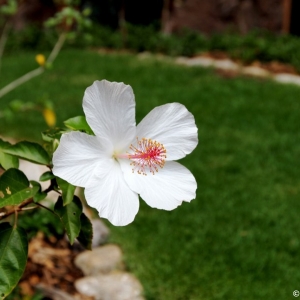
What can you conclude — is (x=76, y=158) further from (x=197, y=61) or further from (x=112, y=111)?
(x=197, y=61)

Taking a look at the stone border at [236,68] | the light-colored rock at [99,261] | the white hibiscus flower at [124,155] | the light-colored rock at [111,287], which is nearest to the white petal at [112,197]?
the white hibiscus flower at [124,155]

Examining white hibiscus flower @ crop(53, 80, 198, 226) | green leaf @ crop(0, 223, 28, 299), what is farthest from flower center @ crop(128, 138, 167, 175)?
green leaf @ crop(0, 223, 28, 299)

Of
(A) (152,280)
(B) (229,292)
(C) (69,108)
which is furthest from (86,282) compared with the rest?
(C) (69,108)

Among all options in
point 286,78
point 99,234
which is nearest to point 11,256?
point 99,234

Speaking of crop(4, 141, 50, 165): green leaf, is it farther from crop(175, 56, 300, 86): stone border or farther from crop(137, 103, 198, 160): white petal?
crop(175, 56, 300, 86): stone border

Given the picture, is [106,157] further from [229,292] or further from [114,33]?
[114,33]
